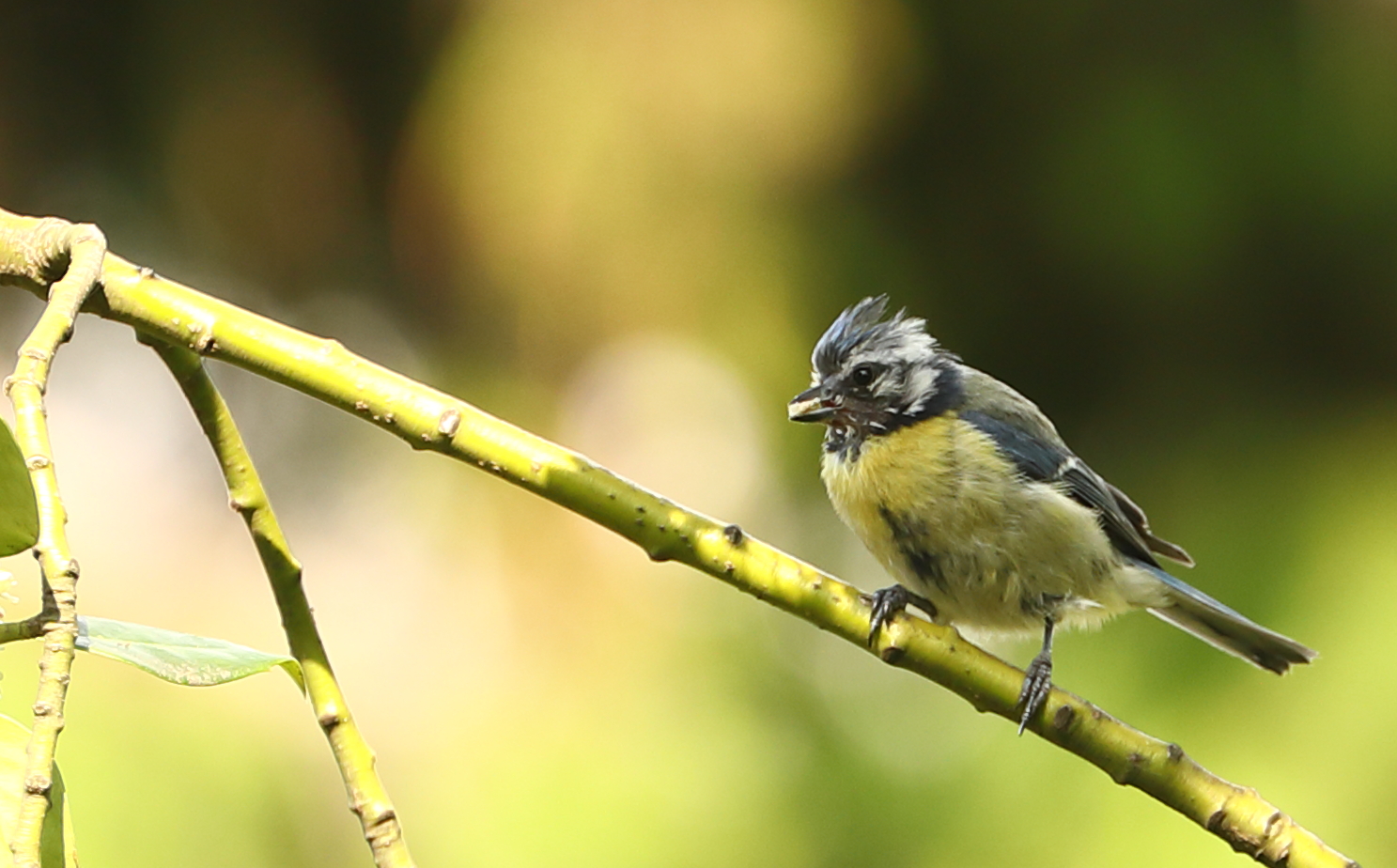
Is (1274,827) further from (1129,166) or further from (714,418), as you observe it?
(1129,166)

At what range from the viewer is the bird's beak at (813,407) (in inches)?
90.5

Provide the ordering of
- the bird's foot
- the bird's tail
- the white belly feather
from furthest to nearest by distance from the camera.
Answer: the bird's tail < the white belly feather < the bird's foot

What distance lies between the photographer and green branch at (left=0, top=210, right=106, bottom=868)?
0.60 meters

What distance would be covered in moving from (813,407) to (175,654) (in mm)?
1610

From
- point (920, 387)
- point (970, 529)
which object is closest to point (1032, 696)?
point (970, 529)

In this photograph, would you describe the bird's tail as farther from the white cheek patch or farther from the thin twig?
the thin twig

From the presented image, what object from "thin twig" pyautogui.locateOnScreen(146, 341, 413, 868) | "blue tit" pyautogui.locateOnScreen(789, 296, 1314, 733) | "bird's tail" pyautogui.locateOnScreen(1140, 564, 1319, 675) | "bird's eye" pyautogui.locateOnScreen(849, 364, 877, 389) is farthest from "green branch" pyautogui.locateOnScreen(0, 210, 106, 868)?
"bird's tail" pyautogui.locateOnScreen(1140, 564, 1319, 675)

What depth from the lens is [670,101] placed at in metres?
3.03

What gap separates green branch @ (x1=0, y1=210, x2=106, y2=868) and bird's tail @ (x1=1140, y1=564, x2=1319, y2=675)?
6.52 ft

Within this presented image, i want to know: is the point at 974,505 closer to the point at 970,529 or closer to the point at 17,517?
the point at 970,529

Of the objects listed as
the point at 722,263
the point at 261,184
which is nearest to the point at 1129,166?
the point at 722,263

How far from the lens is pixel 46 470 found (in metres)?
0.74

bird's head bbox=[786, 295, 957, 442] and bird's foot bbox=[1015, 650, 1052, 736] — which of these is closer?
bird's foot bbox=[1015, 650, 1052, 736]

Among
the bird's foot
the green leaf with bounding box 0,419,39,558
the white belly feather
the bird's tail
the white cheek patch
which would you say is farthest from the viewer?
the white cheek patch
